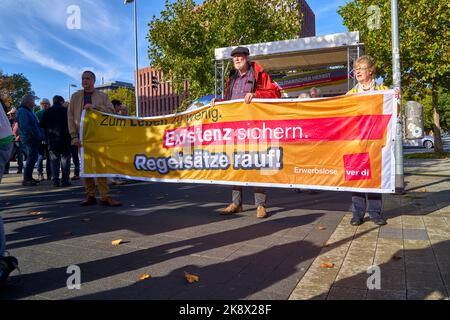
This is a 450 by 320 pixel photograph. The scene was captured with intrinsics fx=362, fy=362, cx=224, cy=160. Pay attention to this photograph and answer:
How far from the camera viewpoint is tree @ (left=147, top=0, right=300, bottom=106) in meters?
24.7

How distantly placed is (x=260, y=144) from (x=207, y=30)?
23295mm

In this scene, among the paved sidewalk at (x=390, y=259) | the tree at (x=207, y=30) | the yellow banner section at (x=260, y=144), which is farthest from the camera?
the tree at (x=207, y=30)

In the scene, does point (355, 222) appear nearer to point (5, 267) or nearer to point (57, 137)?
point (5, 267)

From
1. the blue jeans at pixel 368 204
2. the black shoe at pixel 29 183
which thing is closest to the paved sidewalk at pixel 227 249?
the blue jeans at pixel 368 204

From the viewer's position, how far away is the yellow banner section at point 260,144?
449 cm

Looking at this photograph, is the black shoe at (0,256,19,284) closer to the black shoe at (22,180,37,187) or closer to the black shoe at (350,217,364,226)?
the black shoe at (350,217,364,226)

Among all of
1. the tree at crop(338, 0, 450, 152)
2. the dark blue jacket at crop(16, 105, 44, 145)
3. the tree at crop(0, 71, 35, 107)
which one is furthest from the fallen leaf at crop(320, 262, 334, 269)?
the tree at crop(0, 71, 35, 107)

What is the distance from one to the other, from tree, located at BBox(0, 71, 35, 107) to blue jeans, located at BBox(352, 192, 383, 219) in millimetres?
60981

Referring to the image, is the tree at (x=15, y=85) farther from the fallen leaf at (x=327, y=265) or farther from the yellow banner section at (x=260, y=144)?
the fallen leaf at (x=327, y=265)

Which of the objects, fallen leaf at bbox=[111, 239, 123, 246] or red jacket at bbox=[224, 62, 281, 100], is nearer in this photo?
fallen leaf at bbox=[111, 239, 123, 246]

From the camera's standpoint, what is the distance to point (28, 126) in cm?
938

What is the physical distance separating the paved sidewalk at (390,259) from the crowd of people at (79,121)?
1.69 ft

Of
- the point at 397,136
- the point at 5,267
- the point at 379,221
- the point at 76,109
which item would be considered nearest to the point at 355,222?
the point at 379,221
